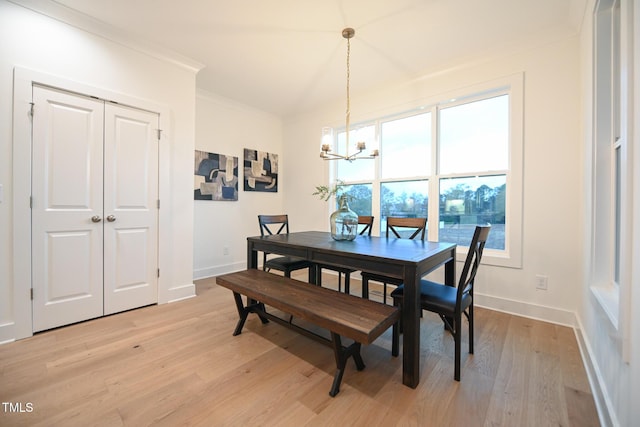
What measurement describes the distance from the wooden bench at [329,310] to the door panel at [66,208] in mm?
1384

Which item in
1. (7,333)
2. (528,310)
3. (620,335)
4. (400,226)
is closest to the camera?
(620,335)

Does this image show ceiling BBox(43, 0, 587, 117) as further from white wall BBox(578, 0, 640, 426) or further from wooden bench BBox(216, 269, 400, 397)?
wooden bench BBox(216, 269, 400, 397)

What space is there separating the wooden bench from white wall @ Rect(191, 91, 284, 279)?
1951mm

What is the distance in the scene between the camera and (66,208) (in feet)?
7.38

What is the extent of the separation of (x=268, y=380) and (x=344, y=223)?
131cm

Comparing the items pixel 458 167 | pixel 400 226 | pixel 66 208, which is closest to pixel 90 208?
pixel 66 208

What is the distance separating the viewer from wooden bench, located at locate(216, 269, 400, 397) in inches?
52.7

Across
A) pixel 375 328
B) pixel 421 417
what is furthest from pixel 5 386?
pixel 421 417

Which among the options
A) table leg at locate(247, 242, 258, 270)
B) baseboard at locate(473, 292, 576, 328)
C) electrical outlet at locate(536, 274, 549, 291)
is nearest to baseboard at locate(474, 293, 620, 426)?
baseboard at locate(473, 292, 576, 328)

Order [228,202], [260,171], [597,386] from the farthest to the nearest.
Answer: [260,171], [228,202], [597,386]

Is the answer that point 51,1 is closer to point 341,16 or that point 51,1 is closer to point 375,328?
point 341,16

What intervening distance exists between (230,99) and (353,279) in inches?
134

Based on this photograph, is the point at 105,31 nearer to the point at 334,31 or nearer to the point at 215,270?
the point at 334,31

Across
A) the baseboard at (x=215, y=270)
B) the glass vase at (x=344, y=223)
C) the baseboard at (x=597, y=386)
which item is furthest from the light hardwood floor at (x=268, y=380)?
the baseboard at (x=215, y=270)
